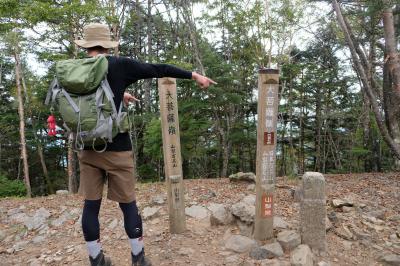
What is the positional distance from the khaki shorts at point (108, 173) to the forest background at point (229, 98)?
6.33 meters

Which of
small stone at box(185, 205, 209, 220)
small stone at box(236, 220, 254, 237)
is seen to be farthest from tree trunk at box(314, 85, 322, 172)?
small stone at box(236, 220, 254, 237)

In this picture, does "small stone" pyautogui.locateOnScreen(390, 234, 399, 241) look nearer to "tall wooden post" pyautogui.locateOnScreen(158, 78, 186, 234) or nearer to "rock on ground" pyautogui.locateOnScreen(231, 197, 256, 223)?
"rock on ground" pyautogui.locateOnScreen(231, 197, 256, 223)

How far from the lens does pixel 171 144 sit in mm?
3637

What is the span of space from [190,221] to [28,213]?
2.81 meters

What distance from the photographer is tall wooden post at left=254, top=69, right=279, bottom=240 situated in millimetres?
3277

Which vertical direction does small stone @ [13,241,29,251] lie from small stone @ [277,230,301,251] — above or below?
below

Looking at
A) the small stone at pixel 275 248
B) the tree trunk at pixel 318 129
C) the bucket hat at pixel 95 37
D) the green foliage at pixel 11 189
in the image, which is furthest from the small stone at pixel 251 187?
the tree trunk at pixel 318 129

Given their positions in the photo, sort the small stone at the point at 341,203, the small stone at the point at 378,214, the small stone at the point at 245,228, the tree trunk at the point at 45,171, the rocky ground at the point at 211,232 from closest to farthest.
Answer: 1. the rocky ground at the point at 211,232
2. the small stone at the point at 245,228
3. the small stone at the point at 378,214
4. the small stone at the point at 341,203
5. the tree trunk at the point at 45,171

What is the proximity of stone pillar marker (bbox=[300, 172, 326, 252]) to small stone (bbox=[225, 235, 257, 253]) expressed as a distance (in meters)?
0.58

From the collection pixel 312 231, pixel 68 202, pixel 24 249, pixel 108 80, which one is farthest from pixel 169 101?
pixel 68 202

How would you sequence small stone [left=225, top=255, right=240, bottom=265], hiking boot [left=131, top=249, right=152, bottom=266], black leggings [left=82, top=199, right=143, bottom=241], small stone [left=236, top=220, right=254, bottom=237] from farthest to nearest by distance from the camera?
small stone [left=236, top=220, right=254, bottom=237] < small stone [left=225, top=255, right=240, bottom=265] < hiking boot [left=131, top=249, right=152, bottom=266] < black leggings [left=82, top=199, right=143, bottom=241]

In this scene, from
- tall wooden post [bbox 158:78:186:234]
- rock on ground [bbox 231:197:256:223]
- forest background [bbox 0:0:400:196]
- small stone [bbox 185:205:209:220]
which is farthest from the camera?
forest background [bbox 0:0:400:196]

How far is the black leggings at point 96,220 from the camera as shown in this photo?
2547 millimetres

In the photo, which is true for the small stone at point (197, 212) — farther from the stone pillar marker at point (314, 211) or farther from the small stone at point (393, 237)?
the small stone at point (393, 237)
